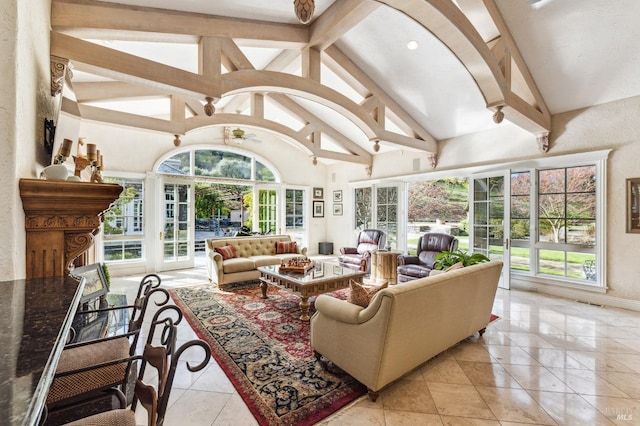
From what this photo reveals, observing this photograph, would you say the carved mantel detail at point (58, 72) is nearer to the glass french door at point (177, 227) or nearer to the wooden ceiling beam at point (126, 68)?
the wooden ceiling beam at point (126, 68)

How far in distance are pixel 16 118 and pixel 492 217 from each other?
6188 millimetres

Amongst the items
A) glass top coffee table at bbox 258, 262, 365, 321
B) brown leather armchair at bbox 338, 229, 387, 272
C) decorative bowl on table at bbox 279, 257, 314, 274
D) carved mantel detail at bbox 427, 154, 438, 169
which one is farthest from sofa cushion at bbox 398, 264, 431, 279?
carved mantel detail at bbox 427, 154, 438, 169

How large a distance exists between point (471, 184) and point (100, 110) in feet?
21.7

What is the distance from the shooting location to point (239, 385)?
7.02 feet

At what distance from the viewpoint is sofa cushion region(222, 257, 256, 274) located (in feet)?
15.6

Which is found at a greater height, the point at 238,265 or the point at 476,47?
the point at 476,47

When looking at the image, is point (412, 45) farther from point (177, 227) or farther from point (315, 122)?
point (177, 227)

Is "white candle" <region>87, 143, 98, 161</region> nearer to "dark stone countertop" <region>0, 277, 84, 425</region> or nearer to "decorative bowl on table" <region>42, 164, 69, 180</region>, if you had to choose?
"decorative bowl on table" <region>42, 164, 69, 180</region>

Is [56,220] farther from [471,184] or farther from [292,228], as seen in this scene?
[292,228]

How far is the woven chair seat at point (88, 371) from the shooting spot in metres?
1.19

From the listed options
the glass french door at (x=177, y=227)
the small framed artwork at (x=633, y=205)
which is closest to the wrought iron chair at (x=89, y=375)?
the glass french door at (x=177, y=227)

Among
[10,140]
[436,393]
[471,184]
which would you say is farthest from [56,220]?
[471,184]

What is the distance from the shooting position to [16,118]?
1343mm

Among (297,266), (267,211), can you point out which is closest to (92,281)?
(297,266)
